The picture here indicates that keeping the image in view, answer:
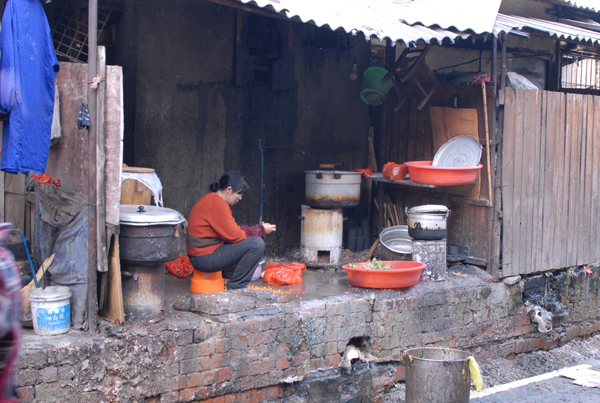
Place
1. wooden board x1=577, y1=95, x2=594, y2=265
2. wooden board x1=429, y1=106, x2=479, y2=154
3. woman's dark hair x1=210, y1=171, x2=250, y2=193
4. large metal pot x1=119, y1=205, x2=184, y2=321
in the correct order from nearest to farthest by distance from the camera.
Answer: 1. large metal pot x1=119, y1=205, x2=184, y2=321
2. woman's dark hair x1=210, y1=171, x2=250, y2=193
3. wooden board x1=429, y1=106, x2=479, y2=154
4. wooden board x1=577, y1=95, x2=594, y2=265

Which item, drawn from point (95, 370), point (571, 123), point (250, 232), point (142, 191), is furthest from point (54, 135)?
point (571, 123)

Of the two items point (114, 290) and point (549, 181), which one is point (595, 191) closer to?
point (549, 181)

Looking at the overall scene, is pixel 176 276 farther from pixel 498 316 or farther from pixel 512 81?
pixel 512 81

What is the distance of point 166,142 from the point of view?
6.90 metres

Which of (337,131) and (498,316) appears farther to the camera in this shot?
(337,131)

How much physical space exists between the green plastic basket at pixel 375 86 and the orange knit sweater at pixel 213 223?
3328mm

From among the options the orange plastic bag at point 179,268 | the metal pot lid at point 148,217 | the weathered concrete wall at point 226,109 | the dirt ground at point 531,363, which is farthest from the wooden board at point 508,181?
the metal pot lid at point 148,217

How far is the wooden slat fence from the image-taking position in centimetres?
730

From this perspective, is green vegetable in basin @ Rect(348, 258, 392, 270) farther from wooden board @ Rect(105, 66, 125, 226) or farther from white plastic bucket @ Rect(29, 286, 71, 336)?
white plastic bucket @ Rect(29, 286, 71, 336)

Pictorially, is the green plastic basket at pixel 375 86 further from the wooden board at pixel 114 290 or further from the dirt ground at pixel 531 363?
the wooden board at pixel 114 290

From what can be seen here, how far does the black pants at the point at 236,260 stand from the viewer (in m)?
6.00

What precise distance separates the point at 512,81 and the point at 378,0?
206 centimetres

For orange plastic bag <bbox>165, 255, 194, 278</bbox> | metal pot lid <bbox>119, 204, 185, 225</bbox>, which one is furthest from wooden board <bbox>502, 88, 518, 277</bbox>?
metal pot lid <bbox>119, 204, 185, 225</bbox>

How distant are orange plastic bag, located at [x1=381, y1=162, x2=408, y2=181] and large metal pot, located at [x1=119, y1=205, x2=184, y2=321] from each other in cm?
340
